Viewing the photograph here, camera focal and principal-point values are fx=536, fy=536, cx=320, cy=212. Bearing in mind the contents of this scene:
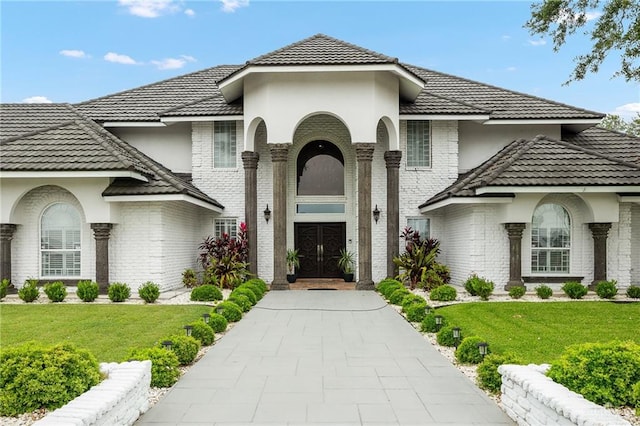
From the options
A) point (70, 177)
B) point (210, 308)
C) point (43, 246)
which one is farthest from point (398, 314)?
point (43, 246)

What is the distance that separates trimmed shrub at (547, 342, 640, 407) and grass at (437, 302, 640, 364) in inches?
95.1

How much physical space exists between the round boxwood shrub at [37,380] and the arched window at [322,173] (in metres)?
16.1

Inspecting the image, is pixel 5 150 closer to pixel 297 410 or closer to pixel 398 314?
pixel 398 314

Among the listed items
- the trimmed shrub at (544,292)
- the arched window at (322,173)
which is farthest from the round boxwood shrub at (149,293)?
the trimmed shrub at (544,292)

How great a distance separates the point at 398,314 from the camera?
12820 millimetres

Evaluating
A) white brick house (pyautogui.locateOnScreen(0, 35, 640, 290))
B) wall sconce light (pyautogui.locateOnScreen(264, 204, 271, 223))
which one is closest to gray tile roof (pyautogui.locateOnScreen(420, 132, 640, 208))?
white brick house (pyautogui.locateOnScreen(0, 35, 640, 290))

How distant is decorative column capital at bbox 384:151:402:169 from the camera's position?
18.7 m

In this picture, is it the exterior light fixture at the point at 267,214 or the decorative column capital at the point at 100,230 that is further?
the exterior light fixture at the point at 267,214

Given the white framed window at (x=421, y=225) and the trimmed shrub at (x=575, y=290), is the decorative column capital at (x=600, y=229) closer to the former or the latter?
the trimmed shrub at (x=575, y=290)

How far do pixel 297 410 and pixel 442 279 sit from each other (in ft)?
40.4

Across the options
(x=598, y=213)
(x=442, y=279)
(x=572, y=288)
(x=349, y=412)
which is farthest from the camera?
(x=442, y=279)

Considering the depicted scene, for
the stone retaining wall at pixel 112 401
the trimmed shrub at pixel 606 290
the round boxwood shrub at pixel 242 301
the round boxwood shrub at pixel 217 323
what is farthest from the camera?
the trimmed shrub at pixel 606 290

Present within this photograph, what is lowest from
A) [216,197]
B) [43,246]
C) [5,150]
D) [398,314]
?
[398,314]

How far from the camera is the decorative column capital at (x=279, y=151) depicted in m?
17.7
